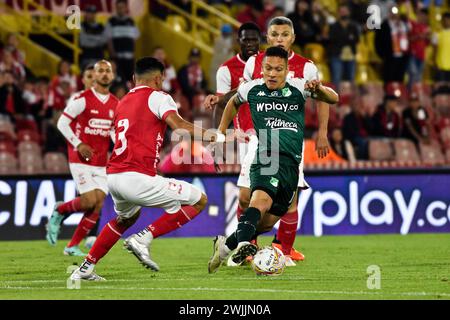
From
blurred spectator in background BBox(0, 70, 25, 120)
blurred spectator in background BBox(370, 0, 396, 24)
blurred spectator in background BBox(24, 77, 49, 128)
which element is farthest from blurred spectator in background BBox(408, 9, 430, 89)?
blurred spectator in background BBox(0, 70, 25, 120)

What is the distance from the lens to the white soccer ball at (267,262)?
9.92 m

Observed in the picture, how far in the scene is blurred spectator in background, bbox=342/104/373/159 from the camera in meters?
19.6

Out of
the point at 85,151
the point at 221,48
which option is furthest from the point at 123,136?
the point at 221,48

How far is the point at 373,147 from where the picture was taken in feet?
64.4

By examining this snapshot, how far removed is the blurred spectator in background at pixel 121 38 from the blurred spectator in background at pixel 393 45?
482 centimetres

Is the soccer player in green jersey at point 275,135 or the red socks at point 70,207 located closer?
the soccer player in green jersey at point 275,135

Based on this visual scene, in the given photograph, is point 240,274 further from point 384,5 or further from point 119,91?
point 384,5

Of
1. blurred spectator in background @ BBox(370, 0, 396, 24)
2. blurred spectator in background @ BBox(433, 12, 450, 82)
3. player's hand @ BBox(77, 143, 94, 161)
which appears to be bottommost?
player's hand @ BBox(77, 143, 94, 161)

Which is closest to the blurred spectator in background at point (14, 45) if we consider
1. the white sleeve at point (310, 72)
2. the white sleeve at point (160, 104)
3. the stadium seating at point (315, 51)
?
the stadium seating at point (315, 51)

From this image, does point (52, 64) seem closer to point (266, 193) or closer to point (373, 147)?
point (373, 147)

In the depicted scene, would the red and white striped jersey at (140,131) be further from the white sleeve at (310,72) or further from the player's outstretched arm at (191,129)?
the white sleeve at (310,72)

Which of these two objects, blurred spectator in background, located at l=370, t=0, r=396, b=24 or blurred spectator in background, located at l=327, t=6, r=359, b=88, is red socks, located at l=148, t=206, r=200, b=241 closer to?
blurred spectator in background, located at l=327, t=6, r=359, b=88

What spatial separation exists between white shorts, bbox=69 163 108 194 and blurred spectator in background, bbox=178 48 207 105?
677 centimetres

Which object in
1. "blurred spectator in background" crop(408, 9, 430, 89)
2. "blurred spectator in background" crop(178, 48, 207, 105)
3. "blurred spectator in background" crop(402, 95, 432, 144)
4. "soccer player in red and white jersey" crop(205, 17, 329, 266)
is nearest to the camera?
"soccer player in red and white jersey" crop(205, 17, 329, 266)
